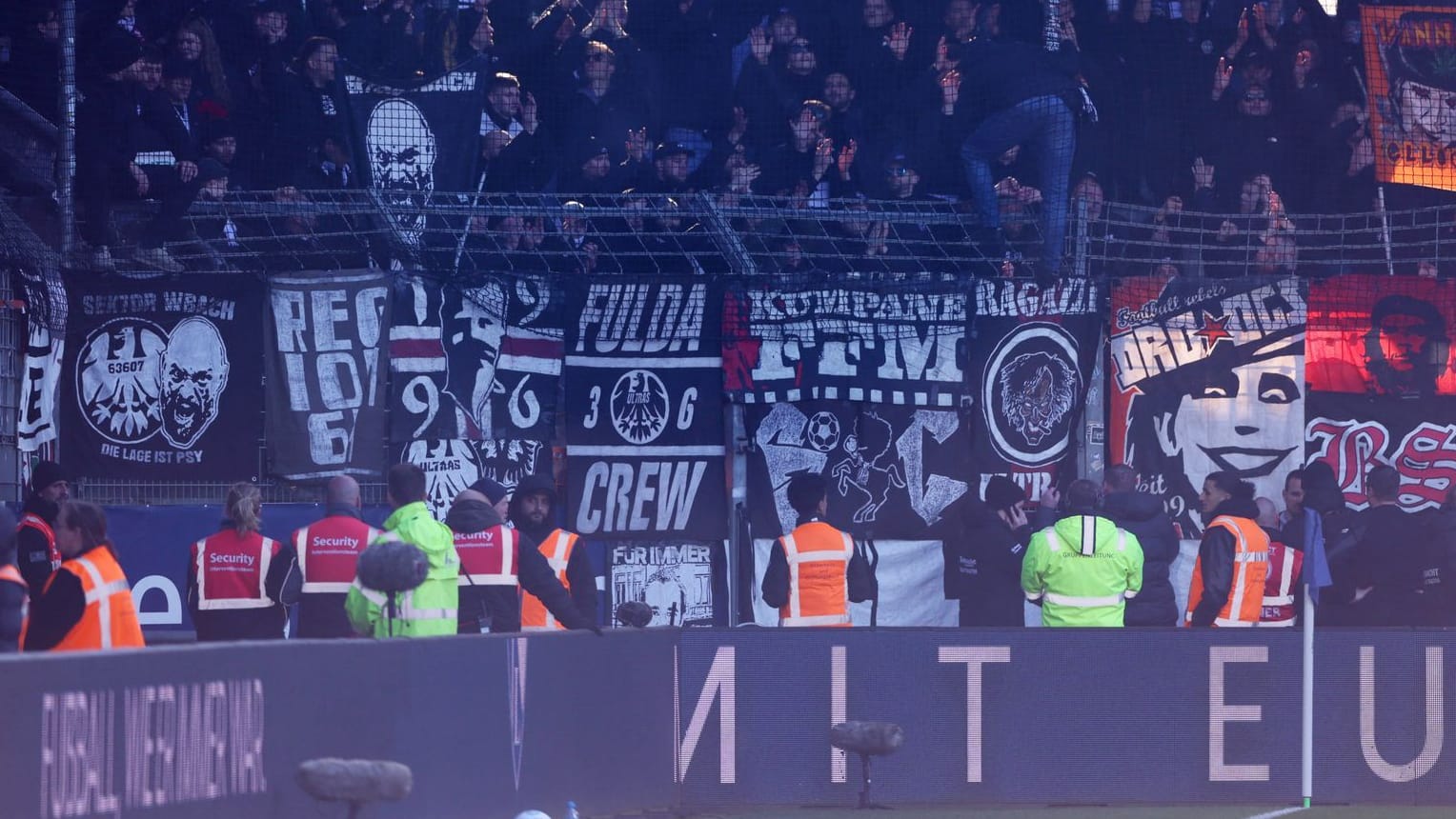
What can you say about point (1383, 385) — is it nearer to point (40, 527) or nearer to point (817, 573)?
point (817, 573)

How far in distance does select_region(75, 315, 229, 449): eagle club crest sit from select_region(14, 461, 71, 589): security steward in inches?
76.7

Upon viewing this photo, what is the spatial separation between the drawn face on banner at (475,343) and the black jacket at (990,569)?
3.47 metres

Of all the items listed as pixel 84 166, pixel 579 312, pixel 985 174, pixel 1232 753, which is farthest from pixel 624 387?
pixel 1232 753

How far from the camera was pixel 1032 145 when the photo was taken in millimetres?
14250

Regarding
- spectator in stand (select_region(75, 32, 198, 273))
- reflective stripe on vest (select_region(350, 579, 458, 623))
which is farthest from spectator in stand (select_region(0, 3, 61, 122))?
reflective stripe on vest (select_region(350, 579, 458, 623))

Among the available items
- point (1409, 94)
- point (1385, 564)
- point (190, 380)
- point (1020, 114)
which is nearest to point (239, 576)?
point (190, 380)

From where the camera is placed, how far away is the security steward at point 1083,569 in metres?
11.4

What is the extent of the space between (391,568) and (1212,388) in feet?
25.1

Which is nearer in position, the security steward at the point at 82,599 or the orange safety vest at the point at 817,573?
the security steward at the point at 82,599

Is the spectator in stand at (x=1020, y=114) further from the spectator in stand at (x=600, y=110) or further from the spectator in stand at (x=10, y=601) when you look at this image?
the spectator in stand at (x=10, y=601)

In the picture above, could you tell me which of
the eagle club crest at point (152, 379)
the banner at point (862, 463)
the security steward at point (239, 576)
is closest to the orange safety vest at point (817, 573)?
the banner at point (862, 463)

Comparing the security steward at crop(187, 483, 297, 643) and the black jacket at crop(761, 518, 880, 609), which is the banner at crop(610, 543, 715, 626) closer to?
the black jacket at crop(761, 518, 880, 609)

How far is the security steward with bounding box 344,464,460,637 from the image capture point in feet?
31.0

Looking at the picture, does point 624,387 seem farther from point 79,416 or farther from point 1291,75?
point 1291,75
